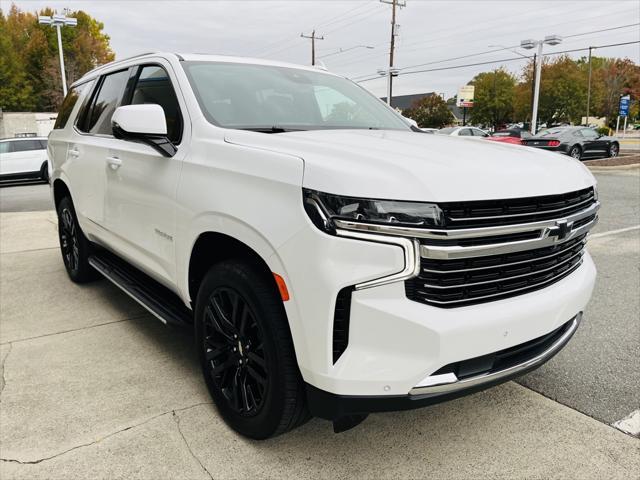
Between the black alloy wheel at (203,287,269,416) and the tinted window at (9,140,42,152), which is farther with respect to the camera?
the tinted window at (9,140,42,152)

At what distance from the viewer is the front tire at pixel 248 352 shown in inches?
89.4

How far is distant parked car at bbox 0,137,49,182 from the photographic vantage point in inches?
688

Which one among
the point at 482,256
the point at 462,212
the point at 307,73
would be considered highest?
the point at 307,73

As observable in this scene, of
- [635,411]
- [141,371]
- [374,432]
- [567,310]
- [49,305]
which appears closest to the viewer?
[567,310]

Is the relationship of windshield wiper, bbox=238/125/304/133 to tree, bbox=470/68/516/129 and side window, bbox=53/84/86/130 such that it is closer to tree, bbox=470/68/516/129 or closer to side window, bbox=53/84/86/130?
side window, bbox=53/84/86/130

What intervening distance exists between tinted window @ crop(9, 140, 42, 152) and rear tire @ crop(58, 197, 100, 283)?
14444 millimetres

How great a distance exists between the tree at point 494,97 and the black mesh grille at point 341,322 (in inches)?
2921

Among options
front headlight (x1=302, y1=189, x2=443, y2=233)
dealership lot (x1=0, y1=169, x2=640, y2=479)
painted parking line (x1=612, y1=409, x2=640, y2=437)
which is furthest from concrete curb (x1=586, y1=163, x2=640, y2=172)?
front headlight (x1=302, y1=189, x2=443, y2=233)

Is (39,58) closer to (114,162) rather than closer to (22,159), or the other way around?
(22,159)

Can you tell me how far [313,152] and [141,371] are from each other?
6.67 ft

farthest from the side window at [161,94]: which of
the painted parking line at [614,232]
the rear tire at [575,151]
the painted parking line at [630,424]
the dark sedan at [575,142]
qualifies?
the rear tire at [575,151]

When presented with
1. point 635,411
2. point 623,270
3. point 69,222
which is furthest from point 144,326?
point 623,270

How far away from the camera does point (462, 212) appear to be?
2014mm

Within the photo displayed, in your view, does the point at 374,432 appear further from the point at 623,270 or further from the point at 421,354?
the point at 623,270
